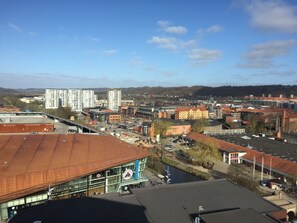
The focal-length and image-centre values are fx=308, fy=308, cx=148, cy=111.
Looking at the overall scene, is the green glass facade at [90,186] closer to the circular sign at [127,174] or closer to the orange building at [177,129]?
the circular sign at [127,174]

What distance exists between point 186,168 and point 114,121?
35952 millimetres

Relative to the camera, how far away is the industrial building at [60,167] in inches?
514

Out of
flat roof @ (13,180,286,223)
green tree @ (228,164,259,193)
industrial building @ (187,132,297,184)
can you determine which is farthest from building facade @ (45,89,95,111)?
flat roof @ (13,180,286,223)

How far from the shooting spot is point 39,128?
24.0 m

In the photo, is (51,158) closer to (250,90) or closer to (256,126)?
(256,126)

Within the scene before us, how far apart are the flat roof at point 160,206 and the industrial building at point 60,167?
2.71m

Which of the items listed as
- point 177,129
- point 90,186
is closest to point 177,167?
point 90,186

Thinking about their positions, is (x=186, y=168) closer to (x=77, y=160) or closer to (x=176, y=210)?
(x=77, y=160)

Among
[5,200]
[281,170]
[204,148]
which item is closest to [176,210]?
[5,200]

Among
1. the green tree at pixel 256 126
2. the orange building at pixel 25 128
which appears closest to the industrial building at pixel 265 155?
the green tree at pixel 256 126

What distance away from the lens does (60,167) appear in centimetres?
1402

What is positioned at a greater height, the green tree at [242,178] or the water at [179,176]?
the green tree at [242,178]

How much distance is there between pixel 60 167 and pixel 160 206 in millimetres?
5469

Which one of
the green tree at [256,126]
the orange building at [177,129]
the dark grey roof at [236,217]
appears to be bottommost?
the orange building at [177,129]
